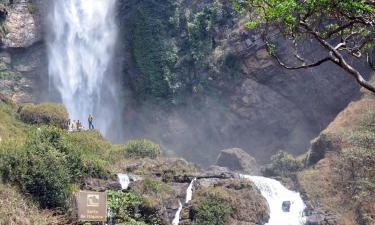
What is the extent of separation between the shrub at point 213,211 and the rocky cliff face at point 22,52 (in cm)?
2381

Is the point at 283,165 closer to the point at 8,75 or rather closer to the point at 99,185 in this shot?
the point at 99,185

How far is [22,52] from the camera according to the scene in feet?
151

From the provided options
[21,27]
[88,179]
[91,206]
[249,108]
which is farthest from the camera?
[21,27]

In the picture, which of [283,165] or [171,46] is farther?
[171,46]

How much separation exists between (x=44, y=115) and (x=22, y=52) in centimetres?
1441

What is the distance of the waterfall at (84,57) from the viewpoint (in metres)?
47.5

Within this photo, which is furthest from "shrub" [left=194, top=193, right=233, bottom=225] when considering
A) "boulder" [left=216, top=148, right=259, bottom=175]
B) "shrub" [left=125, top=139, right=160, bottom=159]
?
"boulder" [left=216, top=148, right=259, bottom=175]

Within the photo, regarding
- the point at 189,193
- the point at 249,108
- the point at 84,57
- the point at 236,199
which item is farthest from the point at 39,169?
the point at 84,57

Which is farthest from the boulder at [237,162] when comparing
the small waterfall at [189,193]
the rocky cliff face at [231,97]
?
the small waterfall at [189,193]

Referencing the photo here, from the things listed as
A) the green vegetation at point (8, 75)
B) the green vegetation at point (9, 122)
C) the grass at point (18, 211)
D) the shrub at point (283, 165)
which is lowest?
the grass at point (18, 211)

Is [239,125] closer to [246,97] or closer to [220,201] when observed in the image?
[246,97]

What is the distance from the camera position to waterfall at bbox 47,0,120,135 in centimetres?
4753

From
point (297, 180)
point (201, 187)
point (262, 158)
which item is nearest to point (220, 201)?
point (201, 187)

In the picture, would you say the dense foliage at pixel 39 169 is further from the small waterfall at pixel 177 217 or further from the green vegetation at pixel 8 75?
the green vegetation at pixel 8 75
